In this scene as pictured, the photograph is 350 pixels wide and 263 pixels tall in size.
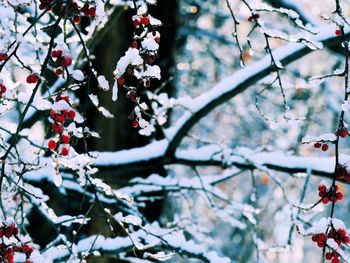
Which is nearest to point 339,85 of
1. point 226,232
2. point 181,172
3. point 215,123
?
point 215,123

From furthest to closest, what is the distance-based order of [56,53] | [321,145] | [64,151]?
[321,145], [64,151], [56,53]

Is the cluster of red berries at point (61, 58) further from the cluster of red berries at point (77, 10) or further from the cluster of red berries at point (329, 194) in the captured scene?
the cluster of red berries at point (329, 194)

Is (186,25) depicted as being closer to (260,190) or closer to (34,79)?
(34,79)

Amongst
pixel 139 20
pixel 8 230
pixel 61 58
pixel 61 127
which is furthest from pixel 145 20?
pixel 8 230

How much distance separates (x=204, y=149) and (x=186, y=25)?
358 centimetres

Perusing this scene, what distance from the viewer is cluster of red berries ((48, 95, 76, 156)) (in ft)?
5.26

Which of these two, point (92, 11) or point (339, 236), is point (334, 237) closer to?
point (339, 236)

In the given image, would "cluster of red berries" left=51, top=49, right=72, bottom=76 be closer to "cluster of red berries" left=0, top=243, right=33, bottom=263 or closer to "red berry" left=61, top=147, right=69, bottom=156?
"red berry" left=61, top=147, right=69, bottom=156

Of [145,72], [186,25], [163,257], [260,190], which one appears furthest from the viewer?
[260,190]

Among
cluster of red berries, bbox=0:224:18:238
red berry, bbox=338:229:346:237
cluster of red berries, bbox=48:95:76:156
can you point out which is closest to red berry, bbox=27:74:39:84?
cluster of red berries, bbox=48:95:76:156

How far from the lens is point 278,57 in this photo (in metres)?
3.07

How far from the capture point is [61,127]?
1628 millimetres

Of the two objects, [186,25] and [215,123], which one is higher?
[186,25]

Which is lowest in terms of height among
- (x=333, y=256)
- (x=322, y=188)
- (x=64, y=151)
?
(x=333, y=256)
